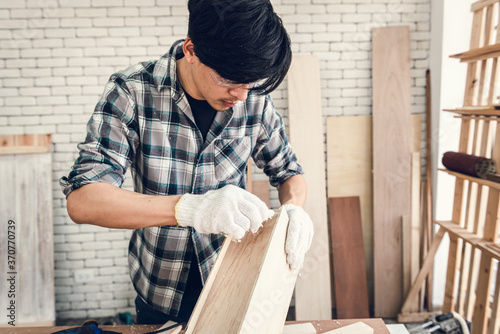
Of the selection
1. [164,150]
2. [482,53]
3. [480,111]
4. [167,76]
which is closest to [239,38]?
[167,76]

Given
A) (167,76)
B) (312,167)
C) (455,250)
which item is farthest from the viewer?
(312,167)

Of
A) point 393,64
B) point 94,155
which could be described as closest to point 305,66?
point 393,64

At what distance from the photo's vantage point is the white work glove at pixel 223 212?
3.73 ft

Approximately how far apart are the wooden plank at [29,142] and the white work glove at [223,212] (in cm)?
234

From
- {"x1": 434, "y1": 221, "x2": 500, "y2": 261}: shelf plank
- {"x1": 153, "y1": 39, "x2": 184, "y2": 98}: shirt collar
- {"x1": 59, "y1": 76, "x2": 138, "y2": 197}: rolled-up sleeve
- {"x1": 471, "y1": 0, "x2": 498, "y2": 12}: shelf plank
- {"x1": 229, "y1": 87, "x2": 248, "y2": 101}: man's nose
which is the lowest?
{"x1": 434, "y1": 221, "x2": 500, "y2": 261}: shelf plank

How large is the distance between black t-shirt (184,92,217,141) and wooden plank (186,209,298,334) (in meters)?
0.46

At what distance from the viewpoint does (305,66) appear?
3084 mm

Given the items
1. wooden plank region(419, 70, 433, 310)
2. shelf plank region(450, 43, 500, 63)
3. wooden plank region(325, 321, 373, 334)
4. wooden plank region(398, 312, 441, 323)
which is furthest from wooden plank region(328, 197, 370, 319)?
wooden plank region(325, 321, 373, 334)

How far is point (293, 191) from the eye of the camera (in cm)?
165

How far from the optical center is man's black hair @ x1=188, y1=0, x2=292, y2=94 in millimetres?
1024

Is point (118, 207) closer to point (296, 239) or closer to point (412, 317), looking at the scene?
point (296, 239)

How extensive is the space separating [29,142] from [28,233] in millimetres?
717

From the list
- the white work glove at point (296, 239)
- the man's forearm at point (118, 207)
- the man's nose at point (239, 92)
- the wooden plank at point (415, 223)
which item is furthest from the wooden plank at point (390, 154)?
the man's forearm at point (118, 207)

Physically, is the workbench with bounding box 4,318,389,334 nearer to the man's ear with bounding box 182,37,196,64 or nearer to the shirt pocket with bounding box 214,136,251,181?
the shirt pocket with bounding box 214,136,251,181
